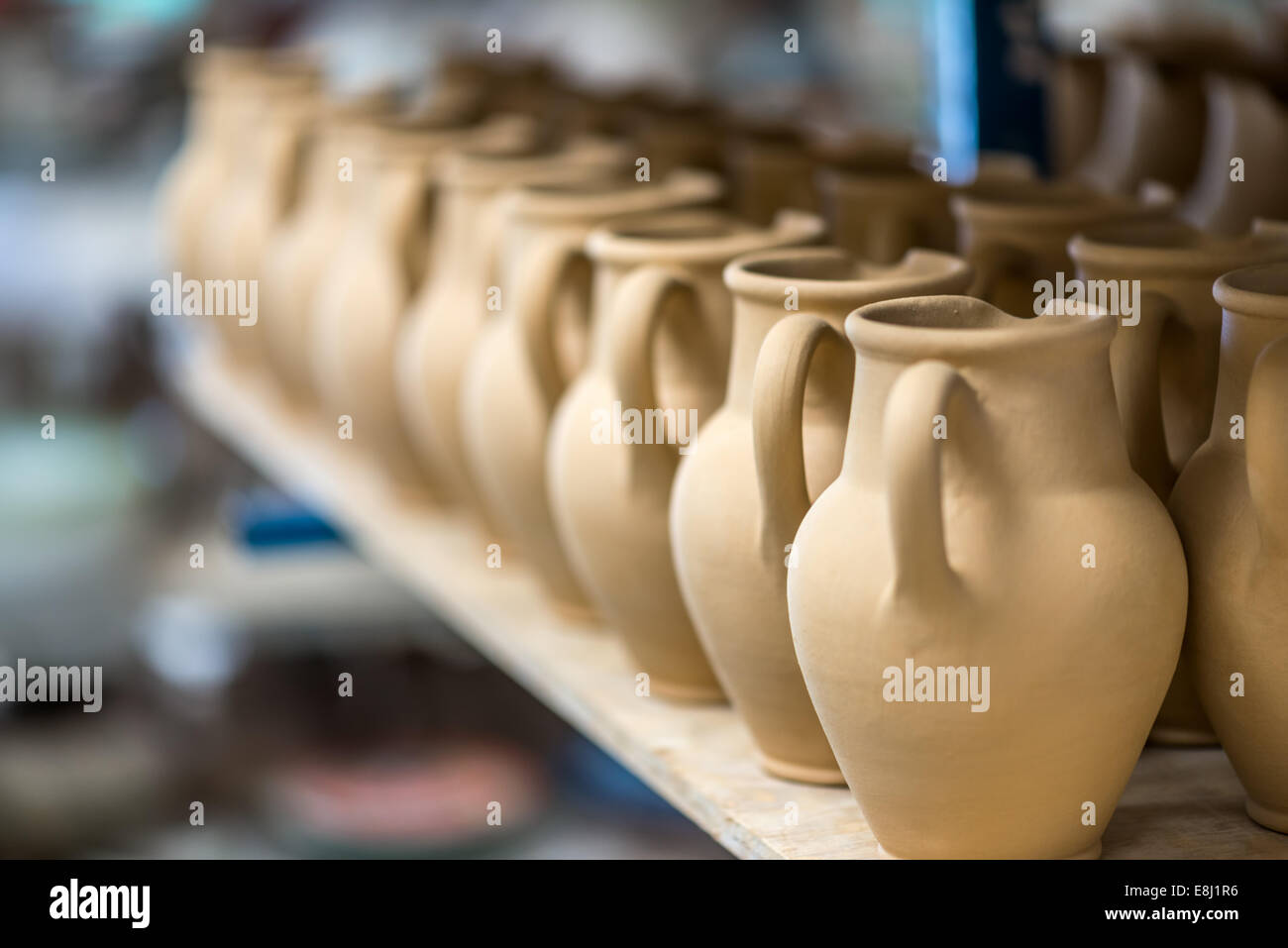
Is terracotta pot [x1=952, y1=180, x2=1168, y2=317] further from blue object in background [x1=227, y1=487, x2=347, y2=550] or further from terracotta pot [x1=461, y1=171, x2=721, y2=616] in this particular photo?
blue object in background [x1=227, y1=487, x2=347, y2=550]

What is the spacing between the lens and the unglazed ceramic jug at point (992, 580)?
1.02 meters

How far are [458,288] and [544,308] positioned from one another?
0.33 metres

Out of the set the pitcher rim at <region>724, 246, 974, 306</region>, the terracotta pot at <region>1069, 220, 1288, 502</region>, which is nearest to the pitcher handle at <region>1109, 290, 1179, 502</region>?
the terracotta pot at <region>1069, 220, 1288, 502</region>

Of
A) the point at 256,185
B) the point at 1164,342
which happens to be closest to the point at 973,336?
the point at 1164,342

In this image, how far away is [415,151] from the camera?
6.72 ft

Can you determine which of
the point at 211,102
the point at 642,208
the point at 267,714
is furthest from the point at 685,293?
the point at 267,714

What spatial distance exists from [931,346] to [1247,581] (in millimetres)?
246

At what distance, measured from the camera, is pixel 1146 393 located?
1200mm

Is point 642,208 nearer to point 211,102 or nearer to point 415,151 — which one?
point 415,151

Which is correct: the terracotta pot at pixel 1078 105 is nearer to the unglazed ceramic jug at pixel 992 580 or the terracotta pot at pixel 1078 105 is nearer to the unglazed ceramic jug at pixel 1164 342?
the unglazed ceramic jug at pixel 1164 342

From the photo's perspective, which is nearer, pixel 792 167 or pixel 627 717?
pixel 627 717

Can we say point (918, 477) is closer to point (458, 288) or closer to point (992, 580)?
point (992, 580)

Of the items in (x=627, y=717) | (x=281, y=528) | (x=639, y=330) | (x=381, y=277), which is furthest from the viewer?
(x=281, y=528)

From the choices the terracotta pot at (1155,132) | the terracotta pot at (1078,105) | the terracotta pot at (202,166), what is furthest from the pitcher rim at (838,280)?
the terracotta pot at (202,166)
